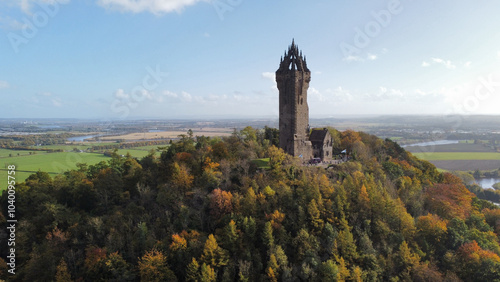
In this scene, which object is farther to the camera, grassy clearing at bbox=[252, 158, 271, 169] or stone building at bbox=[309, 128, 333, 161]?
stone building at bbox=[309, 128, 333, 161]

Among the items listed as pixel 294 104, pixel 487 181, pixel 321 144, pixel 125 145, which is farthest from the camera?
pixel 125 145

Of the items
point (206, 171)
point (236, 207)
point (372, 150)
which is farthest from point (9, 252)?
point (372, 150)

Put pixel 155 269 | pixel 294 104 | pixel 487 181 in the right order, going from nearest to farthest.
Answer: pixel 155 269, pixel 294 104, pixel 487 181

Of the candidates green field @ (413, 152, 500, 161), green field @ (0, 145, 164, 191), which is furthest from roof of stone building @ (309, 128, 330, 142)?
green field @ (413, 152, 500, 161)

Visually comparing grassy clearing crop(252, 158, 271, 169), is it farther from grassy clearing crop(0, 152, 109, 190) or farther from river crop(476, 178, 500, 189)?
river crop(476, 178, 500, 189)

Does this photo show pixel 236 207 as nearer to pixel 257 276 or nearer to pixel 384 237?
pixel 257 276

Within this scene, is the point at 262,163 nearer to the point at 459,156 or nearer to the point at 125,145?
the point at 125,145

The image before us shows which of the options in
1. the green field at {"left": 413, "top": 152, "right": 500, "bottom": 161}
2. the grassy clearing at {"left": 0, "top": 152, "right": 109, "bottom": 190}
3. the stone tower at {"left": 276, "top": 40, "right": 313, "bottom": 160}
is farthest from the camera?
the green field at {"left": 413, "top": 152, "right": 500, "bottom": 161}

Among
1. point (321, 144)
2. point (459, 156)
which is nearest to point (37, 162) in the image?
point (321, 144)
